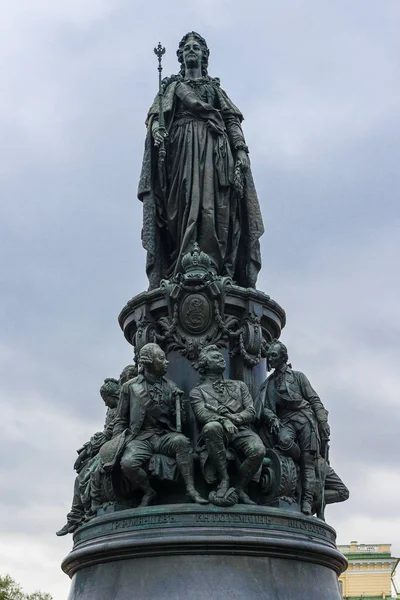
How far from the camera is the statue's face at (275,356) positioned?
11.5 m

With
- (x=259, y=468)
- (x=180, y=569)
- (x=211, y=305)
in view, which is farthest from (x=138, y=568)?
(x=211, y=305)

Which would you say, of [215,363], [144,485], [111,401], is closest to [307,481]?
[215,363]

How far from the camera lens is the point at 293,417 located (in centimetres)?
1130

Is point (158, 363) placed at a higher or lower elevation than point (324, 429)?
higher

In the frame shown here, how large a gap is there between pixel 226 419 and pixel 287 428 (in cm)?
118

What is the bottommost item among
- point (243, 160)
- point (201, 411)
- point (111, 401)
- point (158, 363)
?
point (201, 411)

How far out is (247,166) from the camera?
1362 centimetres

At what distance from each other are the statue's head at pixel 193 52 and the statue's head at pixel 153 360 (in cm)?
570

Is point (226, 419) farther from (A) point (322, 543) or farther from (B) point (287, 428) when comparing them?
(A) point (322, 543)

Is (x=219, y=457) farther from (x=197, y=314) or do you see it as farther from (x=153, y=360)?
(x=197, y=314)

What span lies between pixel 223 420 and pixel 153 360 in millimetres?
1174

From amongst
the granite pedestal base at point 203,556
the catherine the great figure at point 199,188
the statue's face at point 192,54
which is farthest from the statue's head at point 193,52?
the granite pedestal base at point 203,556

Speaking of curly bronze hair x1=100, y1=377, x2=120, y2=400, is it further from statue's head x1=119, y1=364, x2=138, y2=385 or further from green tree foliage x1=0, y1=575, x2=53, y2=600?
green tree foliage x1=0, y1=575, x2=53, y2=600

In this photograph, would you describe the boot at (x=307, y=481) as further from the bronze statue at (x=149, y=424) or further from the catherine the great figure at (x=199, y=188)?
the catherine the great figure at (x=199, y=188)
